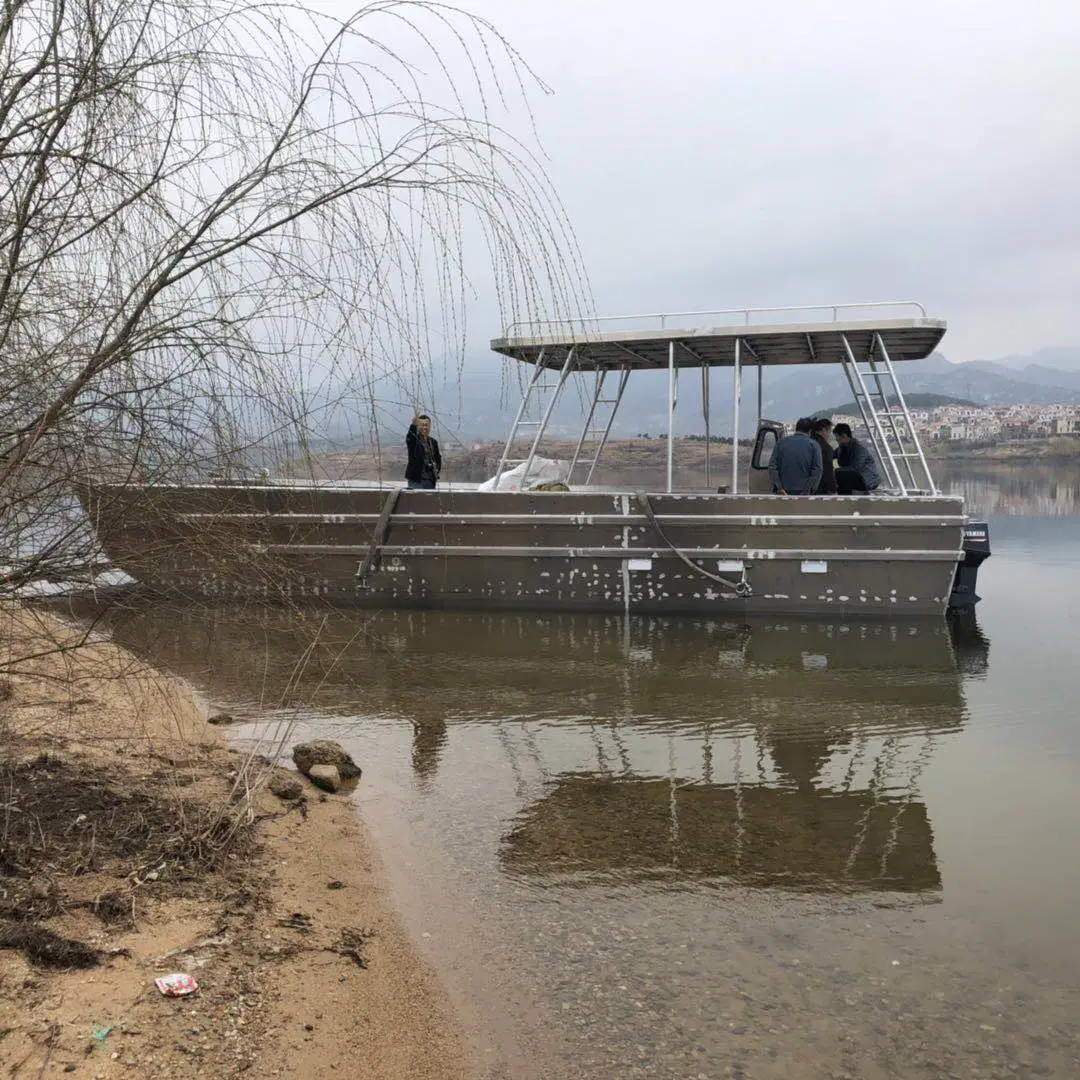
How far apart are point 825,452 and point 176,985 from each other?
30.2ft

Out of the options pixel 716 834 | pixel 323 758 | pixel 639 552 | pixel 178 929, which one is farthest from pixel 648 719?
pixel 178 929

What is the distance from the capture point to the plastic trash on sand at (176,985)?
9.19 feet

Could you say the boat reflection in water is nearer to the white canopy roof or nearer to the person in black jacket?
the person in black jacket

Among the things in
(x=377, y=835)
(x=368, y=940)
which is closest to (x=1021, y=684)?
(x=377, y=835)

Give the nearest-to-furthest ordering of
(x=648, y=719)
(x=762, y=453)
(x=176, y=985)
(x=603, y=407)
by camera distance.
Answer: (x=176, y=985), (x=648, y=719), (x=762, y=453), (x=603, y=407)

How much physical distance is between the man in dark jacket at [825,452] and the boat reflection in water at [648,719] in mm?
1711

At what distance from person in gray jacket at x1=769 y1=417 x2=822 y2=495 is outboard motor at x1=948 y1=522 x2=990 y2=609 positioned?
1575 mm

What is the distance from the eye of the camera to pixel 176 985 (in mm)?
2828

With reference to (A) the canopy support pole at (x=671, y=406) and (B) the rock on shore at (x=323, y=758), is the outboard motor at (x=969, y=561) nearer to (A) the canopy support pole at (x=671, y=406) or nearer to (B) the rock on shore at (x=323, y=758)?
(A) the canopy support pole at (x=671, y=406)

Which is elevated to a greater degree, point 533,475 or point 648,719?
point 533,475

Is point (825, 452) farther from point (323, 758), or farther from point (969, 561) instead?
point (323, 758)

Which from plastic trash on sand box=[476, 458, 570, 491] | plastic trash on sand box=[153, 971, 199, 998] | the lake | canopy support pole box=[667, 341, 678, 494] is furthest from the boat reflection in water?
canopy support pole box=[667, 341, 678, 494]

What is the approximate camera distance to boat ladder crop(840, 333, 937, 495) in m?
10.0

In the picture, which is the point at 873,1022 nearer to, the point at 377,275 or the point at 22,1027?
the point at 22,1027
